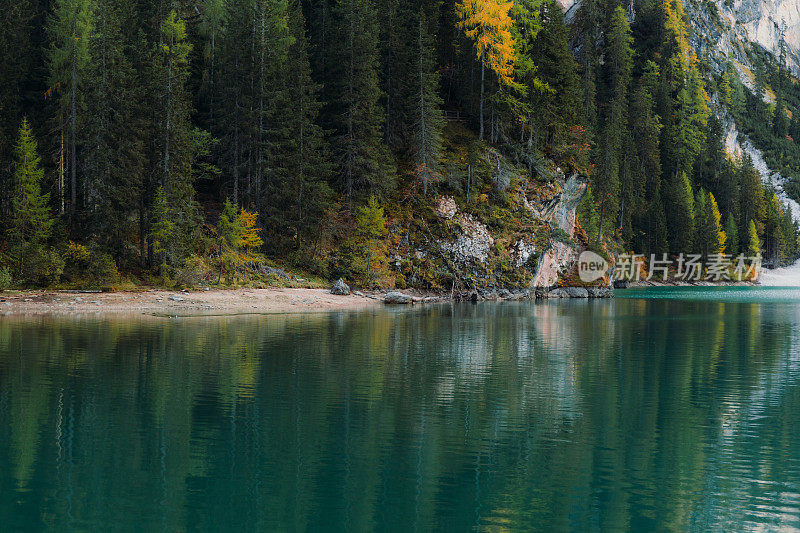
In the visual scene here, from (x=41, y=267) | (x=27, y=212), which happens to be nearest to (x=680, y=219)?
(x=41, y=267)

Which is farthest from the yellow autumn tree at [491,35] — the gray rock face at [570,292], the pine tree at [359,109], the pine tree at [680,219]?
the pine tree at [680,219]

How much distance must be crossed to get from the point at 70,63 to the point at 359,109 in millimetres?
24038

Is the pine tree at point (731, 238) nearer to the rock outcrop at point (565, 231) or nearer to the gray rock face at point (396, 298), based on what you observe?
the rock outcrop at point (565, 231)

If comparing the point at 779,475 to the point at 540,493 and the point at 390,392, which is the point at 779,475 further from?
the point at 390,392

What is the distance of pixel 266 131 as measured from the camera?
57.1 meters

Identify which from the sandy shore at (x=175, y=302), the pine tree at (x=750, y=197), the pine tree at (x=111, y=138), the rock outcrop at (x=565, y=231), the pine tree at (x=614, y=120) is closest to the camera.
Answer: the sandy shore at (x=175, y=302)

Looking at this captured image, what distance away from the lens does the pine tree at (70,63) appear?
48906 mm

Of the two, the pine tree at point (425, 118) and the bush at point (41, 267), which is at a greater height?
the pine tree at point (425, 118)

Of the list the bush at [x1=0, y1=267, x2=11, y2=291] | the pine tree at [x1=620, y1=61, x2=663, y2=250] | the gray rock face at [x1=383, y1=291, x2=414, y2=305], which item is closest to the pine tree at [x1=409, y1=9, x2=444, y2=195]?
the gray rock face at [x1=383, y1=291, x2=414, y2=305]

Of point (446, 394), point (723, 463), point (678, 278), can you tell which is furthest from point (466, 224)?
point (678, 278)

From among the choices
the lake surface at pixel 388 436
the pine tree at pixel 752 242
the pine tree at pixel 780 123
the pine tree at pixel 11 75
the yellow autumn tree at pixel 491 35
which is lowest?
the lake surface at pixel 388 436

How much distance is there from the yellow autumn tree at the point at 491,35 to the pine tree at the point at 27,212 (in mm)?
43241

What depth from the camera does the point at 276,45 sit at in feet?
202

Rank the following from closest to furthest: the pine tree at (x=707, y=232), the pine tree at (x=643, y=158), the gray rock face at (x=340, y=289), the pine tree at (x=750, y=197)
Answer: the gray rock face at (x=340, y=289), the pine tree at (x=643, y=158), the pine tree at (x=707, y=232), the pine tree at (x=750, y=197)
